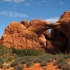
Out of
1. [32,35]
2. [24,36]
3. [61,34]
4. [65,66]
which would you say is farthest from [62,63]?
[61,34]

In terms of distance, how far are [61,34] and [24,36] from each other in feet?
26.6

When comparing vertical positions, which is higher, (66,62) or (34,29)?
(34,29)

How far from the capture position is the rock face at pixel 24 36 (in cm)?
4584

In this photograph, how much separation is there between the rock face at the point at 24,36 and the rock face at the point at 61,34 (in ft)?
8.94

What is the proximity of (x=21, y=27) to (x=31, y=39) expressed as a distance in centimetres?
323

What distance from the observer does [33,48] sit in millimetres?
45625

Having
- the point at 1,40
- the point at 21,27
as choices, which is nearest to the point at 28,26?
the point at 21,27

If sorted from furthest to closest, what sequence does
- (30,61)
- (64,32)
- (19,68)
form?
1. (64,32)
2. (30,61)
3. (19,68)

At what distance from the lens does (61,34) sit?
159 feet

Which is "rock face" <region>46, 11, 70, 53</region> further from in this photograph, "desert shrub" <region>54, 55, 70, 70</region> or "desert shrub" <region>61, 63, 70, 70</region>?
"desert shrub" <region>61, 63, 70, 70</region>

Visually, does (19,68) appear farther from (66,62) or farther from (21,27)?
(21,27)

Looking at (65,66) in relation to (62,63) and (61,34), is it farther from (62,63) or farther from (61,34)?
(61,34)

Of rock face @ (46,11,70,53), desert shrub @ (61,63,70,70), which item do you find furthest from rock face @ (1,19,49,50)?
desert shrub @ (61,63,70,70)

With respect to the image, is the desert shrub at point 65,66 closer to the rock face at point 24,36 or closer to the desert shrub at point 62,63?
the desert shrub at point 62,63
